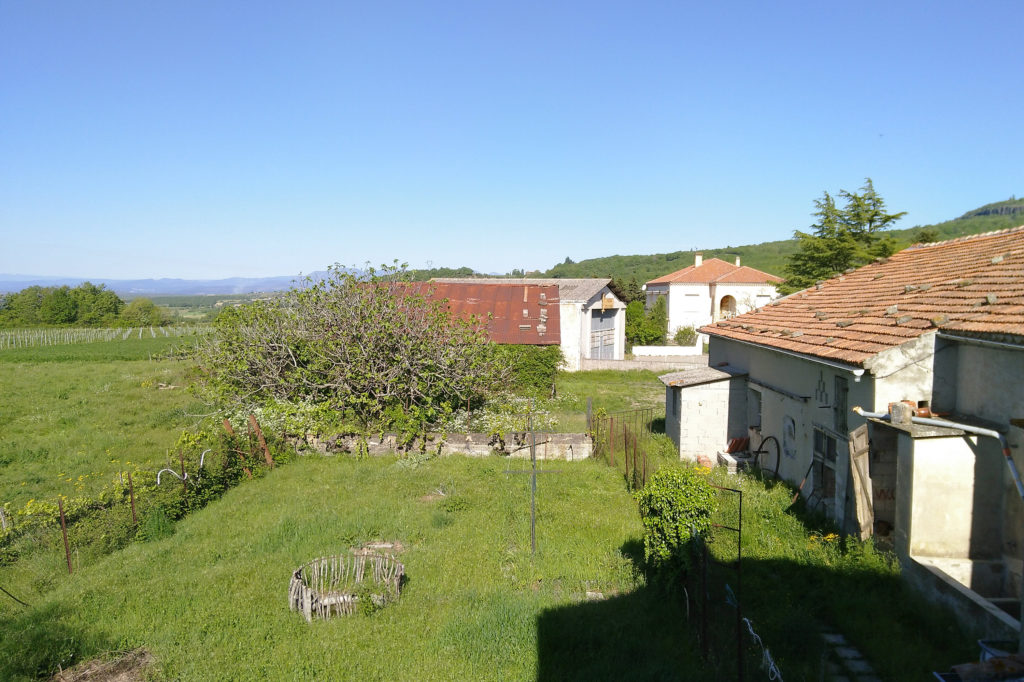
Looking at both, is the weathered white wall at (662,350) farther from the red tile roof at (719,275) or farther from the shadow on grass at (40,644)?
the shadow on grass at (40,644)

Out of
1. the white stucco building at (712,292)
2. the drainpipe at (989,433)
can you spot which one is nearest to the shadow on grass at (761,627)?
the drainpipe at (989,433)

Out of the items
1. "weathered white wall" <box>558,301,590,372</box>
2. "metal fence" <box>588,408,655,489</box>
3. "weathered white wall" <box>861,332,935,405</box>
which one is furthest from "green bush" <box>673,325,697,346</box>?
"weathered white wall" <box>861,332,935,405</box>

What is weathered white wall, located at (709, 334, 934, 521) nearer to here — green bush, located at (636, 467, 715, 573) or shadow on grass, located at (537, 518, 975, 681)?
shadow on grass, located at (537, 518, 975, 681)

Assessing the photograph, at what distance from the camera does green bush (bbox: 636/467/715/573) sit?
23.2 feet

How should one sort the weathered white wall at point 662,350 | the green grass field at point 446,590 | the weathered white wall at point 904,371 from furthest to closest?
the weathered white wall at point 662,350 < the weathered white wall at point 904,371 < the green grass field at point 446,590

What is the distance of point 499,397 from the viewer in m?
18.2

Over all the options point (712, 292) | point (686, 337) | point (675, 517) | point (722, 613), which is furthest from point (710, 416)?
point (712, 292)

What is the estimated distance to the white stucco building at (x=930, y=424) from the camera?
23.4ft

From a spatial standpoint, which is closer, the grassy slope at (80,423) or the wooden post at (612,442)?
the grassy slope at (80,423)

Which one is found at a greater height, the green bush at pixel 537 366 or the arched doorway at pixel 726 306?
the arched doorway at pixel 726 306

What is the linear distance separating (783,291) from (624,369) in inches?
375

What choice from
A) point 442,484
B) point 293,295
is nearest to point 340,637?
point 442,484

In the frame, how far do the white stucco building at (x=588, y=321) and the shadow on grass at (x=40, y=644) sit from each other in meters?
24.6

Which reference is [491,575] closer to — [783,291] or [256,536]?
[256,536]
